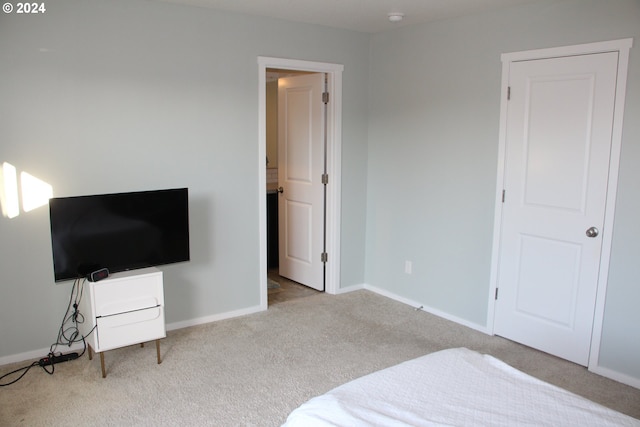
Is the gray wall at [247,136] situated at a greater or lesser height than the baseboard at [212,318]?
greater

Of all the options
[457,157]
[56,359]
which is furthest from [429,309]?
[56,359]

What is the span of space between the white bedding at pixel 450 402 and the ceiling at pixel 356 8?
8.09ft

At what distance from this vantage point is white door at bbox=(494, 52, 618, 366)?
10.4 feet

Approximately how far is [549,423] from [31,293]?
311 centimetres

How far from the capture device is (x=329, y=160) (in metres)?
4.67

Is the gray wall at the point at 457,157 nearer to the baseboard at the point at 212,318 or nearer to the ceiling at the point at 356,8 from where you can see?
the ceiling at the point at 356,8

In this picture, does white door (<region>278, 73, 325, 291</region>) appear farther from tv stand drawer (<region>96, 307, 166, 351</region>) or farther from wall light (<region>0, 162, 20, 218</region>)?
wall light (<region>0, 162, 20, 218</region>)

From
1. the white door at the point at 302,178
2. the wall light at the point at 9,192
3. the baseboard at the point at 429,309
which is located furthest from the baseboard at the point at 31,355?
the baseboard at the point at 429,309

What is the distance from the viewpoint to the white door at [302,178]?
4727mm

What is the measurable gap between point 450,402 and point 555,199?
80.0 inches

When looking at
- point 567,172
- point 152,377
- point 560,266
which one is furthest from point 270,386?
point 567,172

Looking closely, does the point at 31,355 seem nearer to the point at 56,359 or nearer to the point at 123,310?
the point at 56,359

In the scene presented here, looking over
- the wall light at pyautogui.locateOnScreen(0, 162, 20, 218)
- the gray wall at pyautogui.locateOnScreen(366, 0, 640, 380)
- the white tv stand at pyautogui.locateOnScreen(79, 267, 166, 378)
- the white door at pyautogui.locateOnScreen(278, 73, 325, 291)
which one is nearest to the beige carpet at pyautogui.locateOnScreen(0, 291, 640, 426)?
the white tv stand at pyautogui.locateOnScreen(79, 267, 166, 378)

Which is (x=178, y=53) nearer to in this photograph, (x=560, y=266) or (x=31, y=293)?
(x=31, y=293)
